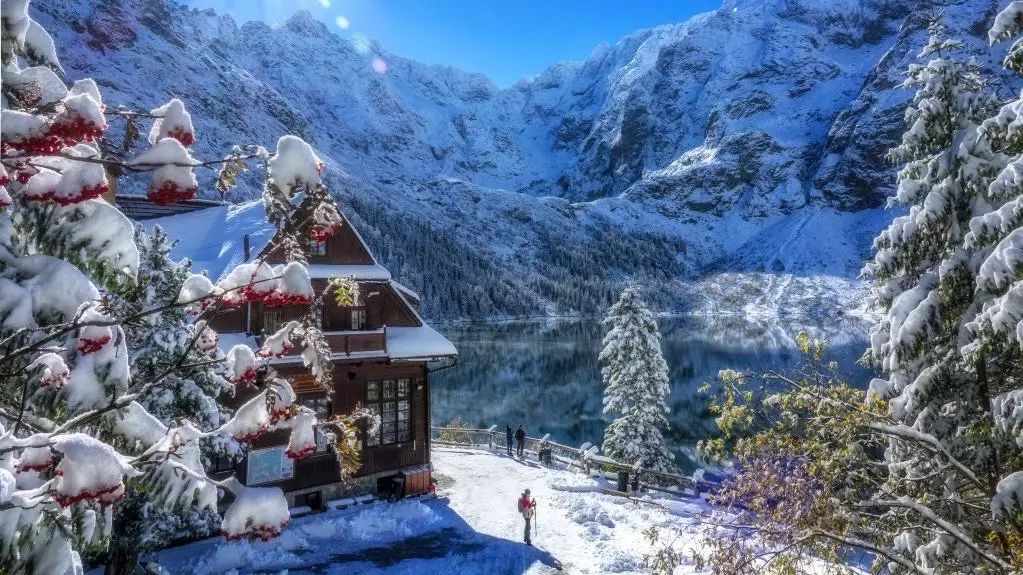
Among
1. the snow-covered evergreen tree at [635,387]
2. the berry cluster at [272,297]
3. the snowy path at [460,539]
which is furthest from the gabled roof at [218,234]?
the snow-covered evergreen tree at [635,387]

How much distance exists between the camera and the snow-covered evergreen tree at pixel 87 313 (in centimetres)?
270

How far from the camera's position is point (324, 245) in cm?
1966

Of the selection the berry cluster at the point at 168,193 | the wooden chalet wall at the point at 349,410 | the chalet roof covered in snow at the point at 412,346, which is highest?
the berry cluster at the point at 168,193

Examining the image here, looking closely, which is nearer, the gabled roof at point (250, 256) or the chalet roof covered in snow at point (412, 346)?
the gabled roof at point (250, 256)

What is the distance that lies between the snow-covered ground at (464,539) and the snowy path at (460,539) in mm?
30

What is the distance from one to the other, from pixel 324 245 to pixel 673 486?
18.4 metres

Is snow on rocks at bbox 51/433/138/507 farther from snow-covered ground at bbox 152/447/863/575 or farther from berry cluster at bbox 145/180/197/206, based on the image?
snow-covered ground at bbox 152/447/863/575

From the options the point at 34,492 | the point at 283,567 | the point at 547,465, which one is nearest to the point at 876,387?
the point at 34,492

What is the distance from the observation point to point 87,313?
355cm

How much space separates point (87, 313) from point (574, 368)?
81960 mm

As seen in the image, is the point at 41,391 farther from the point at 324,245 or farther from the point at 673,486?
the point at 673,486

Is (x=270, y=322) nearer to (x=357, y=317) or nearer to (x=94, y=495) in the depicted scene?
(x=357, y=317)

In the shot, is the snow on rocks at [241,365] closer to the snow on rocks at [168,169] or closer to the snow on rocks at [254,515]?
the snow on rocks at [254,515]

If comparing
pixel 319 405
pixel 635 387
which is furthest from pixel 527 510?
pixel 635 387
